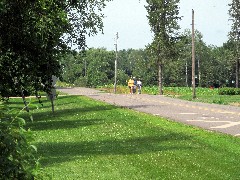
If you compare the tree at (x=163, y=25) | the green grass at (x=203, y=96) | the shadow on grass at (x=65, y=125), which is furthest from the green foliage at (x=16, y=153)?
the tree at (x=163, y=25)

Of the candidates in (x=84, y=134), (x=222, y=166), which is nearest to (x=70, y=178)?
(x=222, y=166)

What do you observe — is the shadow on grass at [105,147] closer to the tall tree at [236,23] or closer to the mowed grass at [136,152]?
the mowed grass at [136,152]

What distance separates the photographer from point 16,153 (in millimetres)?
4461

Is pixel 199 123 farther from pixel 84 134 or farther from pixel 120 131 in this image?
pixel 84 134

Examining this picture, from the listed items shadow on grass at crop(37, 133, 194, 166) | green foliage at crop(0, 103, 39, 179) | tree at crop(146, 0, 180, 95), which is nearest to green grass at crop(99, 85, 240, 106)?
tree at crop(146, 0, 180, 95)

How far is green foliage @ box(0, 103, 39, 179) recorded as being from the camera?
4.37 meters

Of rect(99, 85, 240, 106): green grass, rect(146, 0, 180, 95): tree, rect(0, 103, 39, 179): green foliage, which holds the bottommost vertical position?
rect(99, 85, 240, 106): green grass

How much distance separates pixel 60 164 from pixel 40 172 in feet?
26.2

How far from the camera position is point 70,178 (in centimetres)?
1059

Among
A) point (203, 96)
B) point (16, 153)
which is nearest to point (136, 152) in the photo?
point (16, 153)

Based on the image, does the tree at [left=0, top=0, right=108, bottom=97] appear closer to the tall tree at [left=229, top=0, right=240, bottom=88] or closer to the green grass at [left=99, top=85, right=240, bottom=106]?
the green grass at [left=99, top=85, right=240, bottom=106]

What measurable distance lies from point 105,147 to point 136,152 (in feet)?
4.35

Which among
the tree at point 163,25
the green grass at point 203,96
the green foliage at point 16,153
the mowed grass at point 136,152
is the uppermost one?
the tree at point 163,25

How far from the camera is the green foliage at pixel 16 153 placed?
437 centimetres
